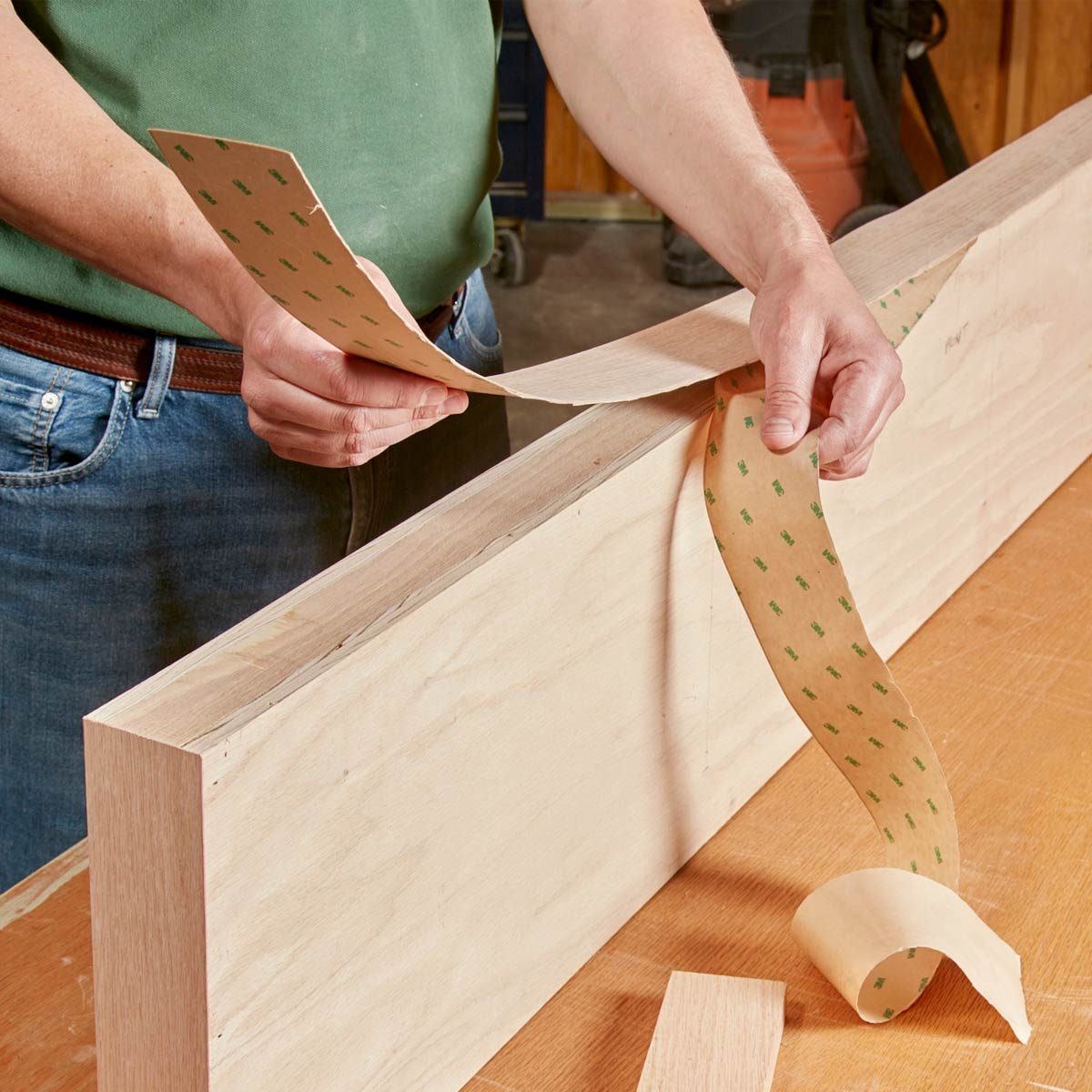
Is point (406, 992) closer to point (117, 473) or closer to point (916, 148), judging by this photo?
point (117, 473)

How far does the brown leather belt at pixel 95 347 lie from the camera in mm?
1015

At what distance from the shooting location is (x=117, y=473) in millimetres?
1037

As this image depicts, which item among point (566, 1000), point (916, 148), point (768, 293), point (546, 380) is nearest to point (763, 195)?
point (768, 293)

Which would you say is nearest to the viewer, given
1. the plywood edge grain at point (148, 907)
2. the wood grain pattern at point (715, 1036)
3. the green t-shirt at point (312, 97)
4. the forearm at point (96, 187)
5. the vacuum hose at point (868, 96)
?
the plywood edge grain at point (148, 907)

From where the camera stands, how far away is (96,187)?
84 cm

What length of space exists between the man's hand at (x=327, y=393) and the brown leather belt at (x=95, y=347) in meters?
0.24

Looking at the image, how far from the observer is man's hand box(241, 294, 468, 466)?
2.42 feet

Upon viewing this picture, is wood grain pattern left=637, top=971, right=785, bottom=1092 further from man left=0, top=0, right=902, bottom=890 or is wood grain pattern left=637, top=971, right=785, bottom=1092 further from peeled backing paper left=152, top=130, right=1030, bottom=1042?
man left=0, top=0, right=902, bottom=890

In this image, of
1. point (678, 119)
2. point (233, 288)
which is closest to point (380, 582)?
point (233, 288)

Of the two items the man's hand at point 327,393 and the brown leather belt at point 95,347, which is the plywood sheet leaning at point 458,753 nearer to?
the man's hand at point 327,393

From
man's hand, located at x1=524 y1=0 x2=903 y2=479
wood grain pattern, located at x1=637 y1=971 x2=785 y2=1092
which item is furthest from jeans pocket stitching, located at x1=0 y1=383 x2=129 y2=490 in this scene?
wood grain pattern, located at x1=637 y1=971 x2=785 y2=1092

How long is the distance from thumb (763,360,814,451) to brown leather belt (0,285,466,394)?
15.6 inches

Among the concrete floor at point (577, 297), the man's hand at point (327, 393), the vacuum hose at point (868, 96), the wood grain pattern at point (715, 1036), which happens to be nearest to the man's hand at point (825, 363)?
the man's hand at point (327, 393)

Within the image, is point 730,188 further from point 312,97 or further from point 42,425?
point 42,425
